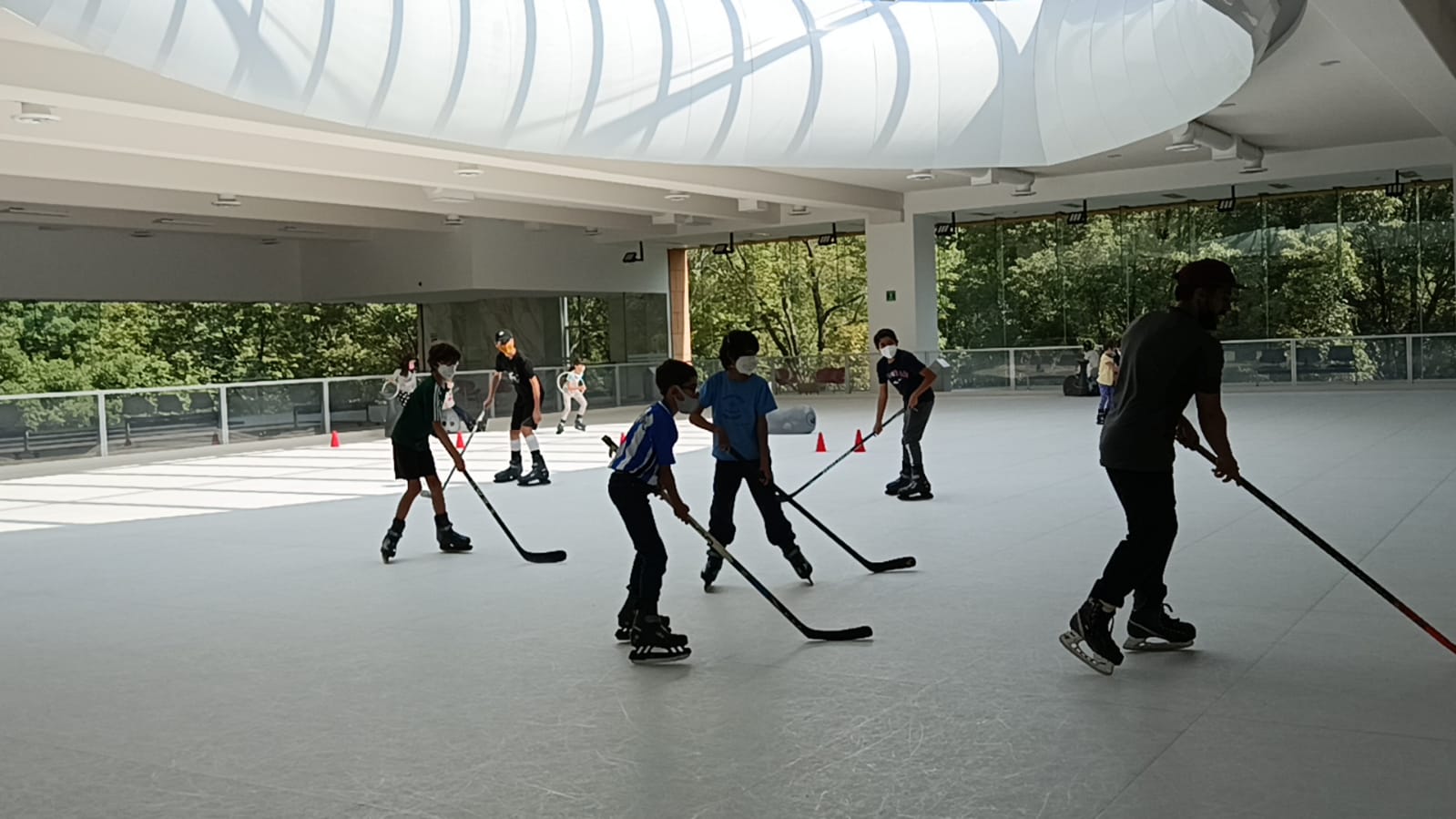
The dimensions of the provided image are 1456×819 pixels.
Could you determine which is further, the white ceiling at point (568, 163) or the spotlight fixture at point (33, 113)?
the white ceiling at point (568, 163)

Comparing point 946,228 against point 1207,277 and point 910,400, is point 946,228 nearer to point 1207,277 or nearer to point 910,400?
point 910,400

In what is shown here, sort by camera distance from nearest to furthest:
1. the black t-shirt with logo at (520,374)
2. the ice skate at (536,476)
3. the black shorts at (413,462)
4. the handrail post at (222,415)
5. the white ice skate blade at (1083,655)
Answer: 1. the white ice skate blade at (1083,655)
2. the black shorts at (413,462)
3. the black t-shirt with logo at (520,374)
4. the ice skate at (536,476)
5. the handrail post at (222,415)

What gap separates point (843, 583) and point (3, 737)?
4642 millimetres

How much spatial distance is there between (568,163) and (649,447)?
1410 centimetres

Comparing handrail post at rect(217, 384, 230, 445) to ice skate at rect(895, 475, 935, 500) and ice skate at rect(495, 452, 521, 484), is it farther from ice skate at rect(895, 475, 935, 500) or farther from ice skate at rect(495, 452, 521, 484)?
ice skate at rect(895, 475, 935, 500)

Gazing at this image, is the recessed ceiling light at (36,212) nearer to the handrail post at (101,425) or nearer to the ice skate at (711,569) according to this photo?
the handrail post at (101,425)

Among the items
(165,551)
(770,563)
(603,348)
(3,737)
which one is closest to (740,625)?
(770,563)

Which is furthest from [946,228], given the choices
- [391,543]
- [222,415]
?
[391,543]

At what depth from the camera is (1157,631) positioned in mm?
6148

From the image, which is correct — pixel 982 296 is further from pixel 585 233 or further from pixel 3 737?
pixel 3 737

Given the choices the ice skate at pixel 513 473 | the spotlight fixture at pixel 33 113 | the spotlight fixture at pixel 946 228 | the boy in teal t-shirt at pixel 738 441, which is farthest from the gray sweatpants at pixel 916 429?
the spotlight fixture at pixel 946 228

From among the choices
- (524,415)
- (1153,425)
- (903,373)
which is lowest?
(524,415)

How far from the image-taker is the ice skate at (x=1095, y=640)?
5.76 metres

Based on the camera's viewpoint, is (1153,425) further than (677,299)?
No
